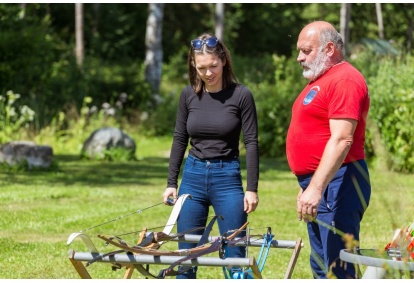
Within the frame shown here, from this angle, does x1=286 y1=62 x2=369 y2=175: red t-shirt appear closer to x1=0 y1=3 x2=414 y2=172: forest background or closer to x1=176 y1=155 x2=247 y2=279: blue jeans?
x1=0 y1=3 x2=414 y2=172: forest background

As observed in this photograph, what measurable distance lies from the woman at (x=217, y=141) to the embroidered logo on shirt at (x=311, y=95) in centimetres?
55

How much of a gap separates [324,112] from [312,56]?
312 millimetres

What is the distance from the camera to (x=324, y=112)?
5.11m

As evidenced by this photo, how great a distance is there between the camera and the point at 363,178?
5.25 m

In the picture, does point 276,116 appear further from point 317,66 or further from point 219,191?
point 317,66

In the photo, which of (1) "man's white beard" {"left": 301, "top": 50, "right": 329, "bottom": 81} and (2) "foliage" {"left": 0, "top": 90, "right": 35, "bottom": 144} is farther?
(2) "foliage" {"left": 0, "top": 90, "right": 35, "bottom": 144}

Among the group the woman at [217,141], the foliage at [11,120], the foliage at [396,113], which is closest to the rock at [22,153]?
the foliage at [11,120]

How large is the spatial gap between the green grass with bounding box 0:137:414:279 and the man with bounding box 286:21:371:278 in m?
0.23

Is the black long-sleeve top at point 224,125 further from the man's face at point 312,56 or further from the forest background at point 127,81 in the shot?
the forest background at point 127,81

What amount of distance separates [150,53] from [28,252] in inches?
792

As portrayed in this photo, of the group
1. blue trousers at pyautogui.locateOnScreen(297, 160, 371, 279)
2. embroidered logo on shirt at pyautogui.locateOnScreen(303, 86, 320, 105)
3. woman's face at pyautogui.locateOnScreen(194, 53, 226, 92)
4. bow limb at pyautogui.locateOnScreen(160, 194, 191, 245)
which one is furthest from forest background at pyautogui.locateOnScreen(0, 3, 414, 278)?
bow limb at pyautogui.locateOnScreen(160, 194, 191, 245)

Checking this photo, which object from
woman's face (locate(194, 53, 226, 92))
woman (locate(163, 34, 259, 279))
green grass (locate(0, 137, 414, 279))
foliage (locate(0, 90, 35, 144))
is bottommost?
green grass (locate(0, 137, 414, 279))

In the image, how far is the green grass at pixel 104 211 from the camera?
7.81m

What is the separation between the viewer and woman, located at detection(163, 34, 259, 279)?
565 cm
